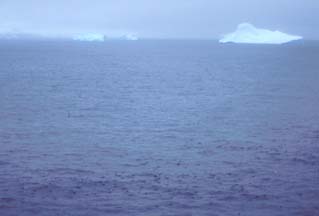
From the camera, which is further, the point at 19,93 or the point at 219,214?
the point at 19,93

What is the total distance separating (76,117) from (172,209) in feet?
68.6

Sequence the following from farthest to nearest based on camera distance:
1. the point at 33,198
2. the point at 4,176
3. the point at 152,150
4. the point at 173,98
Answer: the point at 173,98
the point at 152,150
the point at 4,176
the point at 33,198

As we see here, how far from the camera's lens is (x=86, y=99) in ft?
166

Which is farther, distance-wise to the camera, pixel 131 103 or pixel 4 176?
pixel 131 103

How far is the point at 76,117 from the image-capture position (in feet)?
130

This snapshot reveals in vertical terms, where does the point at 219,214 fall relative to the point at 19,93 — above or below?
below

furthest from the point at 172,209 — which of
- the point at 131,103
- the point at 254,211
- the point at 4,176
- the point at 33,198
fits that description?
the point at 131,103

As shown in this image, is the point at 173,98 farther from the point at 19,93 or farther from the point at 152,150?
the point at 152,150

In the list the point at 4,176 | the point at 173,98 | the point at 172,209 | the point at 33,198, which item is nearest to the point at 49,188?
the point at 33,198

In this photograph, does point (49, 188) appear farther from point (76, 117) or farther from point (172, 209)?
point (76, 117)

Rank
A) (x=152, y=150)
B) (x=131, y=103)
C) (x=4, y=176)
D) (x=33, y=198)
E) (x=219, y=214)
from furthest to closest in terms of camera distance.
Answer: (x=131, y=103)
(x=152, y=150)
(x=4, y=176)
(x=33, y=198)
(x=219, y=214)

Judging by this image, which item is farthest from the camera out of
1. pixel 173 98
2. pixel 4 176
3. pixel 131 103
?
pixel 173 98

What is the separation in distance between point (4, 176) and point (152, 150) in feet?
27.2

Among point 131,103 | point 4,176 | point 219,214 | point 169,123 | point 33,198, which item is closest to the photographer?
point 219,214
